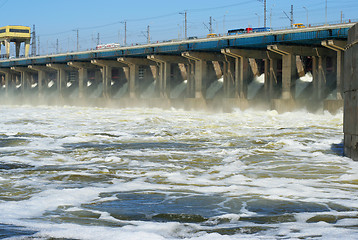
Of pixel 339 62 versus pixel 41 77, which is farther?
pixel 41 77

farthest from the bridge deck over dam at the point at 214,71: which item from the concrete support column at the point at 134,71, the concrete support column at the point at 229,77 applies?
the concrete support column at the point at 229,77

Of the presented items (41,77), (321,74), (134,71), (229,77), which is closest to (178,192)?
(321,74)

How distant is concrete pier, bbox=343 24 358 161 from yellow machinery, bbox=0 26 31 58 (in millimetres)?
116728

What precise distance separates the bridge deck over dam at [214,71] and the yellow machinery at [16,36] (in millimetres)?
25928

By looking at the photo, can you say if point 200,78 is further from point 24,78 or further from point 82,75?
point 24,78

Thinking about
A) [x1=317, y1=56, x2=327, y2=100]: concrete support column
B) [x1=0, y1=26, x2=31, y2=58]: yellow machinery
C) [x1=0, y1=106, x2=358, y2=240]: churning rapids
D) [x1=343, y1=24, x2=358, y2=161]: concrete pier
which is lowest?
[x1=0, y1=106, x2=358, y2=240]: churning rapids

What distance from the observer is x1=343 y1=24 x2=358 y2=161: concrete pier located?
52.9 ft

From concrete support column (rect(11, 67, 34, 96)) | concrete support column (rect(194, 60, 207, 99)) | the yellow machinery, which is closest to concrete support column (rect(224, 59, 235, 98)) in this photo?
concrete support column (rect(194, 60, 207, 99))

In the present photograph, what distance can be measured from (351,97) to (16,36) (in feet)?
399

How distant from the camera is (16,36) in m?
129

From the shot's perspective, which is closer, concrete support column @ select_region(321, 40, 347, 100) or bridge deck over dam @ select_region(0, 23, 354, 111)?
concrete support column @ select_region(321, 40, 347, 100)

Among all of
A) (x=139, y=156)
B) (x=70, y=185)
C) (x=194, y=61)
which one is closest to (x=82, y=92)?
(x=194, y=61)

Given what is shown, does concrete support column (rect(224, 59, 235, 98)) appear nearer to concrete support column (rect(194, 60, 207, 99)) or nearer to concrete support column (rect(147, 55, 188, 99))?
concrete support column (rect(194, 60, 207, 99))

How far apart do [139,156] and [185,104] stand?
160ft
